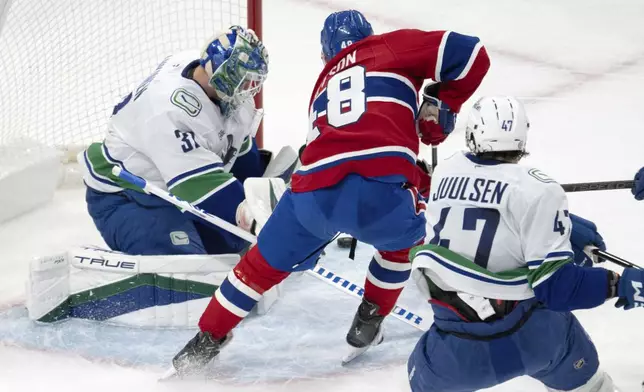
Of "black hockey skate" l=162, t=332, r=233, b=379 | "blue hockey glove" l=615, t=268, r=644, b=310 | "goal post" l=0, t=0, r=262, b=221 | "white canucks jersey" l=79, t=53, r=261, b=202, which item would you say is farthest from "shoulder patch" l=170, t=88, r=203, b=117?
"blue hockey glove" l=615, t=268, r=644, b=310

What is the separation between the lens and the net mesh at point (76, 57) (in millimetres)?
3488

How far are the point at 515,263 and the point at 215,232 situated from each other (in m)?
1.28

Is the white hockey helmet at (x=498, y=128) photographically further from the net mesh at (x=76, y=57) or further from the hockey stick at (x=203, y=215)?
the net mesh at (x=76, y=57)

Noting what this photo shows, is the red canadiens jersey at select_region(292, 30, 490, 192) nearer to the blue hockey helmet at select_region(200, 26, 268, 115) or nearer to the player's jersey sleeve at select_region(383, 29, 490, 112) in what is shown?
the player's jersey sleeve at select_region(383, 29, 490, 112)

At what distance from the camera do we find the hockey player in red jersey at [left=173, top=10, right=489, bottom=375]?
216cm

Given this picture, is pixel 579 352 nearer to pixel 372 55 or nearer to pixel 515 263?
pixel 515 263

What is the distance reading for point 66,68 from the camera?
3682 millimetres

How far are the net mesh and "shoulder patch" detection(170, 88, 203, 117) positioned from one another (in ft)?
3.22

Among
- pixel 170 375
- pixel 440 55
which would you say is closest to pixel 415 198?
pixel 440 55

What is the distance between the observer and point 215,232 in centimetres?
283

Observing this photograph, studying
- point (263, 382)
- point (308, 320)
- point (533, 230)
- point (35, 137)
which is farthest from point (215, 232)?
point (533, 230)

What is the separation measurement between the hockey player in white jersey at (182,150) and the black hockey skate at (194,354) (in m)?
0.39

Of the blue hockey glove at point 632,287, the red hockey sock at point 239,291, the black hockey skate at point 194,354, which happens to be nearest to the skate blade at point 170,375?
the black hockey skate at point 194,354

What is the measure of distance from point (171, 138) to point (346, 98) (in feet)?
2.03
